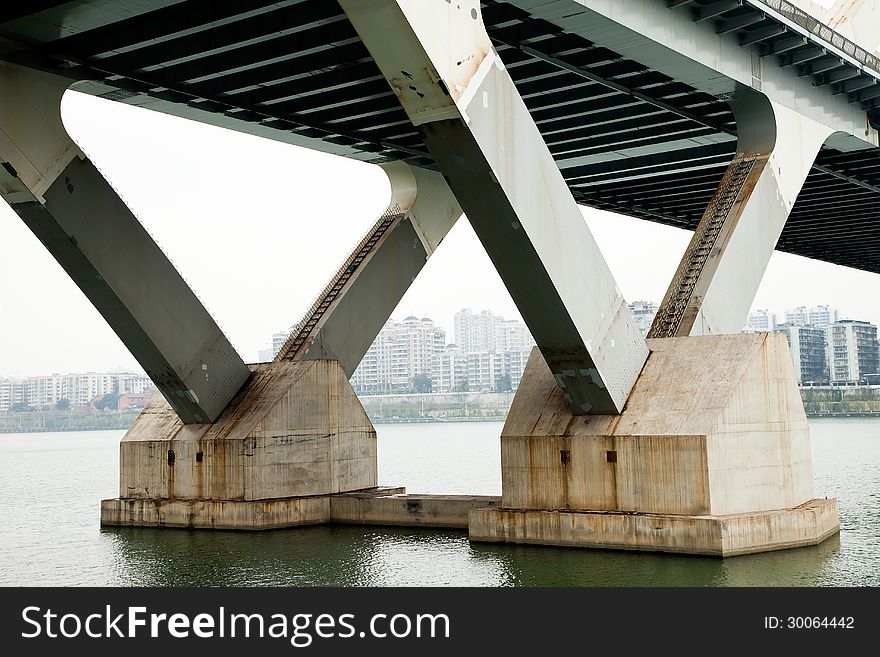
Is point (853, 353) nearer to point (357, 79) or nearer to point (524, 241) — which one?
point (357, 79)

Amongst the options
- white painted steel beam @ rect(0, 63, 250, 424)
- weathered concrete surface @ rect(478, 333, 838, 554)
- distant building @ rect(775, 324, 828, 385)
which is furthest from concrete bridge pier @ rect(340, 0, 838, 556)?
distant building @ rect(775, 324, 828, 385)

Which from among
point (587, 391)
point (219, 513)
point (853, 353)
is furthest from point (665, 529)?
point (853, 353)

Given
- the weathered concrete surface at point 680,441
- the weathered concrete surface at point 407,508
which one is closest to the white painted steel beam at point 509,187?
the weathered concrete surface at point 680,441

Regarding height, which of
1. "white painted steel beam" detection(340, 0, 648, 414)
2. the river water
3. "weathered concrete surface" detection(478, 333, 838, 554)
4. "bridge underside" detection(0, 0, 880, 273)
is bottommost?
the river water

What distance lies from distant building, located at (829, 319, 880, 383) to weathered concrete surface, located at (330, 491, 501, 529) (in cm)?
14815

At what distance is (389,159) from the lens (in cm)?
3088

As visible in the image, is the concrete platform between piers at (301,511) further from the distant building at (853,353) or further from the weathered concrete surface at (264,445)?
the distant building at (853,353)

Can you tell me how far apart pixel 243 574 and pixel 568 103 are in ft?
45.1

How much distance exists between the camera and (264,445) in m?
24.9

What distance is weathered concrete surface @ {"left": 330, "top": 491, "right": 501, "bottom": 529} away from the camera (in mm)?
23484

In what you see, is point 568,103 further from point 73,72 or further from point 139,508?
point 139,508

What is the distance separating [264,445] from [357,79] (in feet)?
27.5

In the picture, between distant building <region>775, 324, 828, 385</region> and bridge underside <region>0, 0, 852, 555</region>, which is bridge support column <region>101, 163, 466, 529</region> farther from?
distant building <region>775, 324, 828, 385</region>
